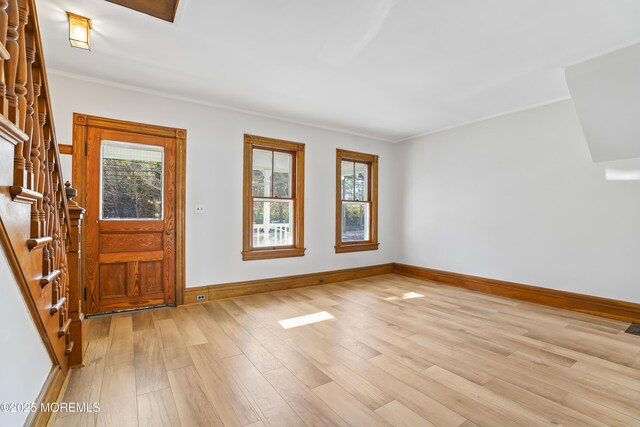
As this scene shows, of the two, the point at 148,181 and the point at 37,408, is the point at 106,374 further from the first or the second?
the point at 148,181

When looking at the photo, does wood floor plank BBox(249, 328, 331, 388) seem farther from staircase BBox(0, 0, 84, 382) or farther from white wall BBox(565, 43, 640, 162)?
white wall BBox(565, 43, 640, 162)

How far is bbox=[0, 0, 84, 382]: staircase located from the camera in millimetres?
1259

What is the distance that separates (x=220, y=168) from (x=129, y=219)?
1.28 m

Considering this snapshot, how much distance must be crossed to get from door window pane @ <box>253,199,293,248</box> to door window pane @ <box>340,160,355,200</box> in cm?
116

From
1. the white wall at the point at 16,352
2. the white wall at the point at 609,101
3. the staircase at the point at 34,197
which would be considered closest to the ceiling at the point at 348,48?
the white wall at the point at 609,101

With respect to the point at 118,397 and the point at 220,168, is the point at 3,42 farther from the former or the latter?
the point at 220,168

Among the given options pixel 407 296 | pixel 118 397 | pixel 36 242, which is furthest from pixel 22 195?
pixel 407 296

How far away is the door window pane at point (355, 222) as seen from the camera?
562 cm

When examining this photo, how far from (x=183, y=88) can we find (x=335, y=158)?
103 inches

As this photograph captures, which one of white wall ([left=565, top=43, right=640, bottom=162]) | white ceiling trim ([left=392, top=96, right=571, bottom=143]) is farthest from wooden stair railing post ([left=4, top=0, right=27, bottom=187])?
white ceiling trim ([left=392, top=96, right=571, bottom=143])

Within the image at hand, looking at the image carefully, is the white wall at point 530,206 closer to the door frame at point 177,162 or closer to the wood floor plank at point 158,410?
the door frame at point 177,162

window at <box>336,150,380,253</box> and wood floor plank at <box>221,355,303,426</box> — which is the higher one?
window at <box>336,150,380,253</box>

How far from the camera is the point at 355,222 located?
579 centimetres

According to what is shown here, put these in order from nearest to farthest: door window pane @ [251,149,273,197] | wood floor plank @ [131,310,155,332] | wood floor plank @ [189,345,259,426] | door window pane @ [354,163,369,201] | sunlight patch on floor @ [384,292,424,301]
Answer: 1. wood floor plank @ [189,345,259,426]
2. wood floor plank @ [131,310,155,332]
3. sunlight patch on floor @ [384,292,424,301]
4. door window pane @ [251,149,273,197]
5. door window pane @ [354,163,369,201]
